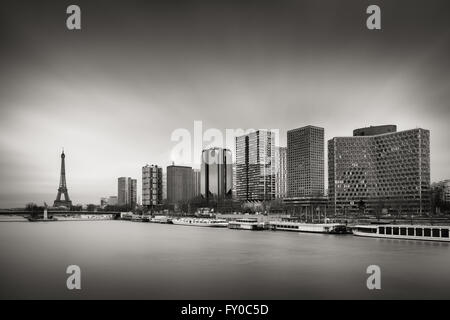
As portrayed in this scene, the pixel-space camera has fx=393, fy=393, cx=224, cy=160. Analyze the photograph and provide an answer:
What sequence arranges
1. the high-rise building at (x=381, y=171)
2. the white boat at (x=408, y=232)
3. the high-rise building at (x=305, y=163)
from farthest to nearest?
the high-rise building at (x=305, y=163), the high-rise building at (x=381, y=171), the white boat at (x=408, y=232)

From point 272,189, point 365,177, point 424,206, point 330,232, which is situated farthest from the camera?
point 272,189

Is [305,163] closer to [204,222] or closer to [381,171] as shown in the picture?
[381,171]

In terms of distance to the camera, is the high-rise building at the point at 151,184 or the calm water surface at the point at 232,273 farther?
the high-rise building at the point at 151,184

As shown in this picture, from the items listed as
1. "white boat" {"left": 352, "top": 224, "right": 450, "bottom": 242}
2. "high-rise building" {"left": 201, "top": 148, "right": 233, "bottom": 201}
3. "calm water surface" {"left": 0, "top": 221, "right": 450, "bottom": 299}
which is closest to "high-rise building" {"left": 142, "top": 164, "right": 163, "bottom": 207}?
"high-rise building" {"left": 201, "top": 148, "right": 233, "bottom": 201}

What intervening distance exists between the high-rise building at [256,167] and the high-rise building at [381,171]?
42.9 metres

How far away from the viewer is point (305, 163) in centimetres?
15575

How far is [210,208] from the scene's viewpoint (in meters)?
126

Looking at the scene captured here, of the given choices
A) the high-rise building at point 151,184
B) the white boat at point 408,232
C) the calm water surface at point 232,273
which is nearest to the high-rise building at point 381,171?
the white boat at point 408,232

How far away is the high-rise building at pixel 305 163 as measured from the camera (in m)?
152

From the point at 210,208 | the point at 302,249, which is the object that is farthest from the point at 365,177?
the point at 302,249

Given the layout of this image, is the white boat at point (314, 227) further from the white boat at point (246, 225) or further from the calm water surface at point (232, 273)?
the calm water surface at point (232, 273)

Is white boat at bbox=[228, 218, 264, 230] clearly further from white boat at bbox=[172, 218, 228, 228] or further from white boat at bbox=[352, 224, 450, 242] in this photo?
white boat at bbox=[352, 224, 450, 242]
